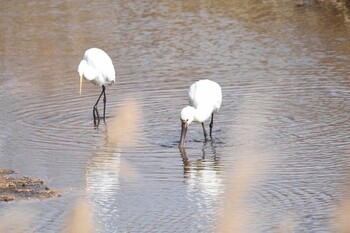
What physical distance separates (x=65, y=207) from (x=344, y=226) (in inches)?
110

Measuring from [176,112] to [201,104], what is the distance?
1647 mm

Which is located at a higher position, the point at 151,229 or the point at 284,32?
the point at 284,32

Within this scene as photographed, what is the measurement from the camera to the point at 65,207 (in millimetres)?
A: 11406

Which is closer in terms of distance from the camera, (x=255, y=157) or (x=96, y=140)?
(x=255, y=157)

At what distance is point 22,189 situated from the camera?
12047 mm

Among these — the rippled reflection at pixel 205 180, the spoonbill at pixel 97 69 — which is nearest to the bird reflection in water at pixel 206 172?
the rippled reflection at pixel 205 180

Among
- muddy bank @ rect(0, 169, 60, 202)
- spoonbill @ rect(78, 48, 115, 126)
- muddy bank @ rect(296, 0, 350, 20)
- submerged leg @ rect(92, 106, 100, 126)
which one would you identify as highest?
muddy bank @ rect(296, 0, 350, 20)

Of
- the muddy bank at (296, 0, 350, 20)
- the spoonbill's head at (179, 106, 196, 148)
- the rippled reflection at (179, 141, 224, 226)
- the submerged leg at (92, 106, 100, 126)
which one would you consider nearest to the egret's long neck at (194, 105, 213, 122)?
the spoonbill's head at (179, 106, 196, 148)

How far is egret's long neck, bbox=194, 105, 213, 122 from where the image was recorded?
45.9 feet

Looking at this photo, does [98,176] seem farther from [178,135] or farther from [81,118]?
[81,118]

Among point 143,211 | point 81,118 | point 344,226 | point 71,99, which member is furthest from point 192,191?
point 71,99

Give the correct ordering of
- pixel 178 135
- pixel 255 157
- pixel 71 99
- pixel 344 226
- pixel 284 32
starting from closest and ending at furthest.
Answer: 1. pixel 344 226
2. pixel 255 157
3. pixel 178 135
4. pixel 71 99
5. pixel 284 32

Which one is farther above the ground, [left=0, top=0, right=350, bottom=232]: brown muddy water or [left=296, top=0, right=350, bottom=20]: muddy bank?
[left=296, top=0, right=350, bottom=20]: muddy bank

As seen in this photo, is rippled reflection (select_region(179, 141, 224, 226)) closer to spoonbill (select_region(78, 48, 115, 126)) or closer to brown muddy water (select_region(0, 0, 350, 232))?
brown muddy water (select_region(0, 0, 350, 232))
